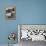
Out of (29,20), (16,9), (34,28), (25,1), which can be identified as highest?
(25,1)

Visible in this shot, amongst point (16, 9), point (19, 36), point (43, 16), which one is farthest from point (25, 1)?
point (19, 36)

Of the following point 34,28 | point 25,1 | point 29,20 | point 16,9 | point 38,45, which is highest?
point 25,1

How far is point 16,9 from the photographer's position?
96.1 inches

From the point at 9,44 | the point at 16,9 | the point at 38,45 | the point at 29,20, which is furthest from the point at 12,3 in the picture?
the point at 38,45

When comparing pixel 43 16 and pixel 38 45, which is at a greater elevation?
pixel 43 16

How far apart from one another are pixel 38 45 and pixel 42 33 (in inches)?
9.4

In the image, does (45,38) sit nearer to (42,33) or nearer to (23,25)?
(42,33)

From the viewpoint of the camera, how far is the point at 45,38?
2.34 m

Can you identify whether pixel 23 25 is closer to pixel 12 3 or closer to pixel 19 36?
pixel 19 36

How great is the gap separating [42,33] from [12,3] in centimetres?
82

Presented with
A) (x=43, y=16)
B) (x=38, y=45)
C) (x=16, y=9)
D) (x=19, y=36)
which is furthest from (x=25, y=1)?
(x=38, y=45)

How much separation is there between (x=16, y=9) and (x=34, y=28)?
51 cm

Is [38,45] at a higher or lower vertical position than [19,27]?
lower

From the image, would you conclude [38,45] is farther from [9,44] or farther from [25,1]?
[25,1]
